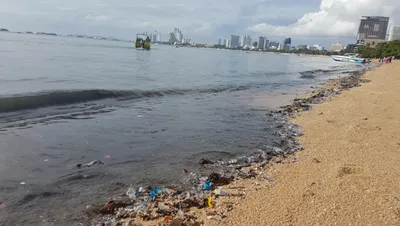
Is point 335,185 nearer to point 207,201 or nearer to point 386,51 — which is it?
point 207,201

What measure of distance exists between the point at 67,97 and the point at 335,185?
1415 cm

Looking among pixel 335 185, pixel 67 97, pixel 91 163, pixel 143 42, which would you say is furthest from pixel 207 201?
pixel 143 42

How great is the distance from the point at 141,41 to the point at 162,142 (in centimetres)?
9416

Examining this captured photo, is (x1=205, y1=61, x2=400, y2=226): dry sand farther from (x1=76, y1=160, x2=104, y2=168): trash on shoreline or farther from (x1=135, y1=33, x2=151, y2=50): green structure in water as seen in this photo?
(x1=135, y1=33, x2=151, y2=50): green structure in water

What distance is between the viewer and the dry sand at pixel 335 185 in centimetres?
455

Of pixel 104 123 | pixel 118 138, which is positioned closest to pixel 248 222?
pixel 118 138

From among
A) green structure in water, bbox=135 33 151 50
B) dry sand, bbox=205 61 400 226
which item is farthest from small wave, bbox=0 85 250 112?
green structure in water, bbox=135 33 151 50

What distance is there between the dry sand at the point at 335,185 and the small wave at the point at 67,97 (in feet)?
36.9

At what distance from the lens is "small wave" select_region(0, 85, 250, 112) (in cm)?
1373

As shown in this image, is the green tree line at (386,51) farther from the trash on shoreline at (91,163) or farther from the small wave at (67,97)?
the trash on shoreline at (91,163)

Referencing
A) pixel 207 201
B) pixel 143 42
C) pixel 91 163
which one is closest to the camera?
pixel 207 201

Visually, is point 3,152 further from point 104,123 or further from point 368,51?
point 368,51

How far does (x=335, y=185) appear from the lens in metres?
5.65

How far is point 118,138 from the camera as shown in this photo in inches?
377
